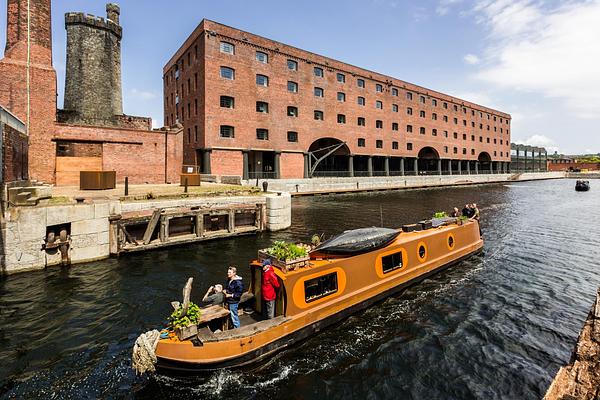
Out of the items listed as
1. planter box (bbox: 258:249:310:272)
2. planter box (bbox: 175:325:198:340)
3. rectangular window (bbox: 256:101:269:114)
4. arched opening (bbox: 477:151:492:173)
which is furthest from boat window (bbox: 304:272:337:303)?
arched opening (bbox: 477:151:492:173)

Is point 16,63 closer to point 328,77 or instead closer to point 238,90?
point 238,90

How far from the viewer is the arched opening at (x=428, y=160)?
70562 millimetres

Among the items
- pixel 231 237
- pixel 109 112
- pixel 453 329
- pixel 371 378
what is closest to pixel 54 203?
pixel 231 237

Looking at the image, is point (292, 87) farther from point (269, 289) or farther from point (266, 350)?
point (266, 350)

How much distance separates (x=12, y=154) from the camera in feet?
57.2

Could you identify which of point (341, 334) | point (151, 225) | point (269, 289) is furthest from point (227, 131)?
point (341, 334)

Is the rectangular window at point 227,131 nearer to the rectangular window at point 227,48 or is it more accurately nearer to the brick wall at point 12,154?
the rectangular window at point 227,48

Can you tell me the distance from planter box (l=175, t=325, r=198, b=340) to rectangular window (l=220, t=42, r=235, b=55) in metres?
39.1

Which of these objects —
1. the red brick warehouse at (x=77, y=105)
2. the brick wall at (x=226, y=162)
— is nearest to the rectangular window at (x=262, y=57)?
the brick wall at (x=226, y=162)

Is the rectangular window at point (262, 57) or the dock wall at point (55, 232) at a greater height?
the rectangular window at point (262, 57)

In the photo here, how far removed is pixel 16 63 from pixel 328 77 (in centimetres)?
3830

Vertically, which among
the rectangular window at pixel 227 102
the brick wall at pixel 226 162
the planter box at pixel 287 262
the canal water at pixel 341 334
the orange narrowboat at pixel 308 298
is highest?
the rectangular window at pixel 227 102

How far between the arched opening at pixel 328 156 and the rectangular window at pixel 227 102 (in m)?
13.3

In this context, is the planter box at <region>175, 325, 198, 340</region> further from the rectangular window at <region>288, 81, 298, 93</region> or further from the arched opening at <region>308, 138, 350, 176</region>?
the rectangular window at <region>288, 81, 298, 93</region>
